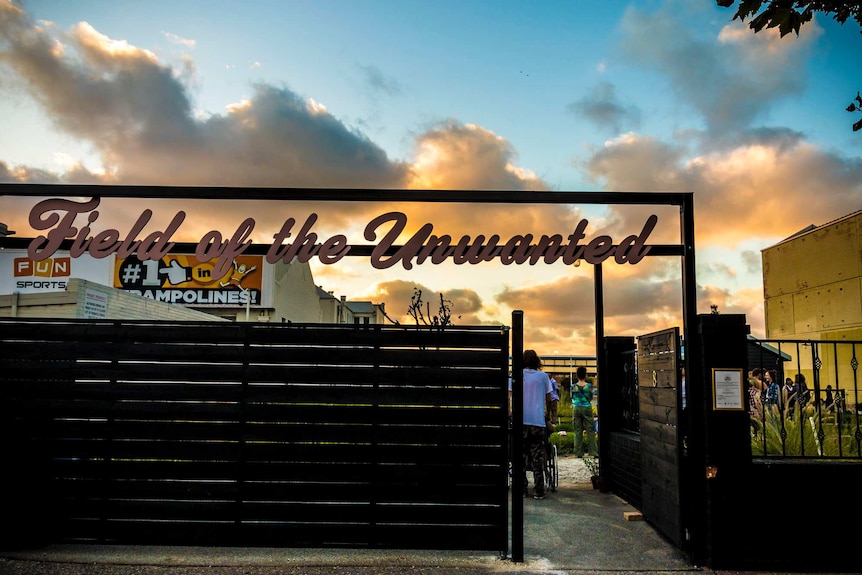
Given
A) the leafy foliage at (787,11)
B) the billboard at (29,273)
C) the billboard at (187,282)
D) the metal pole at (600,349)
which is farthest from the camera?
the billboard at (187,282)

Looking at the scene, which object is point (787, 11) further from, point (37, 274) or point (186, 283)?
point (186, 283)

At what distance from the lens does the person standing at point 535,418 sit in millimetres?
8047

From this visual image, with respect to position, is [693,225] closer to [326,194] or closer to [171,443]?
[326,194]

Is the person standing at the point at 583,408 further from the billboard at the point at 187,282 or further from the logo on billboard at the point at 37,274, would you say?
the billboard at the point at 187,282

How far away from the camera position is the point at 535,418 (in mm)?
8078

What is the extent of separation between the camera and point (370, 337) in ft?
19.6

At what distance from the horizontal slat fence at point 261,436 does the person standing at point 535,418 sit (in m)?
2.30

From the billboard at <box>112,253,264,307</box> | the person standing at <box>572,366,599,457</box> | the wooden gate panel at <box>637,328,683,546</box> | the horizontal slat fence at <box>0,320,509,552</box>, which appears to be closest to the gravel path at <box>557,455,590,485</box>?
the person standing at <box>572,366,599,457</box>

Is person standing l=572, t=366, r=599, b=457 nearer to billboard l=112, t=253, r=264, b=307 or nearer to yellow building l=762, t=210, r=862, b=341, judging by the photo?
A: yellow building l=762, t=210, r=862, b=341

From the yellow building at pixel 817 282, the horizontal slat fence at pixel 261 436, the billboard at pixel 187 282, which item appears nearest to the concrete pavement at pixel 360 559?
the horizontal slat fence at pixel 261 436

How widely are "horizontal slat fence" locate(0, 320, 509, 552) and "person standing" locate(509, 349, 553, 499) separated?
230cm

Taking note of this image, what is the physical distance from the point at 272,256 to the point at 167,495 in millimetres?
2434

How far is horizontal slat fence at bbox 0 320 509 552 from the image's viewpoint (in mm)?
5789

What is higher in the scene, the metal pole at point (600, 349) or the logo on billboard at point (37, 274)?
the logo on billboard at point (37, 274)
